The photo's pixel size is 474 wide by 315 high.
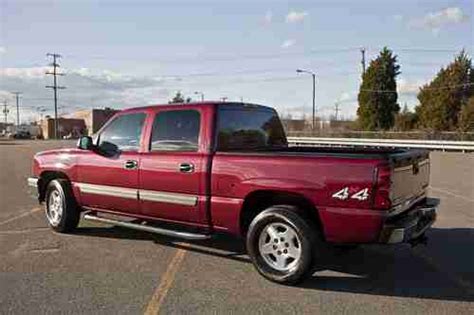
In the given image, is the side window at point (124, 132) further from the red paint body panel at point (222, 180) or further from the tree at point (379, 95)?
the tree at point (379, 95)

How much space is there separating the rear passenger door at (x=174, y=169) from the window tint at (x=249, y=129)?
30 centimetres

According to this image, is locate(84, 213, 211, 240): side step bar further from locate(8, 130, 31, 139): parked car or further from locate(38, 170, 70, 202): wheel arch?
locate(8, 130, 31, 139): parked car

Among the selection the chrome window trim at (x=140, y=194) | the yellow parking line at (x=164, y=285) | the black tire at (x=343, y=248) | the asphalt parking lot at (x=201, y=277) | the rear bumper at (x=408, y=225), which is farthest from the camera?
the black tire at (x=343, y=248)

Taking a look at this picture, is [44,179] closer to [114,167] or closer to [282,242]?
[114,167]

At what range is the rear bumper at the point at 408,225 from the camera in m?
5.59

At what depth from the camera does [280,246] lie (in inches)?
241

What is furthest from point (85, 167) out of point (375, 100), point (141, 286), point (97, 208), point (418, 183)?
point (375, 100)

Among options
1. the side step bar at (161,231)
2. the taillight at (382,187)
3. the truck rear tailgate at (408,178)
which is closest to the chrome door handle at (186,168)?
the side step bar at (161,231)

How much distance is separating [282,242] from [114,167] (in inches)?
107

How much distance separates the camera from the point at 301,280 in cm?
593

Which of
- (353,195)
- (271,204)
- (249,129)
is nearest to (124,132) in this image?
(249,129)

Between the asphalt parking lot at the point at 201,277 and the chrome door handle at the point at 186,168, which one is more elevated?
the chrome door handle at the point at 186,168

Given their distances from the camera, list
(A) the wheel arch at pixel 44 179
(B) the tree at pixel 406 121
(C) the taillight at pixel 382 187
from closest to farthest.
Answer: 1. (C) the taillight at pixel 382 187
2. (A) the wheel arch at pixel 44 179
3. (B) the tree at pixel 406 121

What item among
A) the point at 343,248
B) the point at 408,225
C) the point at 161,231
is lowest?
the point at 343,248
